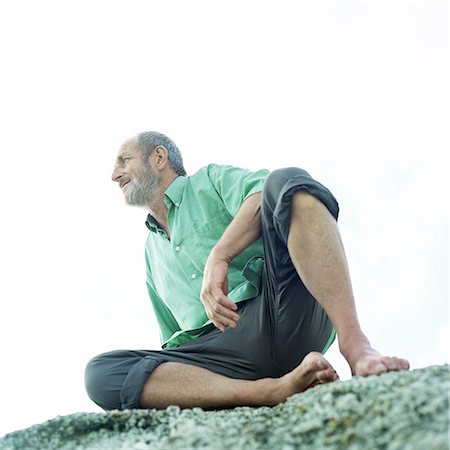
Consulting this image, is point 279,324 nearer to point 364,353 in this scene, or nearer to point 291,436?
point 364,353

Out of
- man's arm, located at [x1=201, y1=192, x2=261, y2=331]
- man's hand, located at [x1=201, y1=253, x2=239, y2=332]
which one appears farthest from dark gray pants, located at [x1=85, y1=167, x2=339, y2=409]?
man's hand, located at [x1=201, y1=253, x2=239, y2=332]

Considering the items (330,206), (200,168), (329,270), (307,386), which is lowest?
(307,386)

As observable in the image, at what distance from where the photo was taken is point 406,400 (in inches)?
87.4

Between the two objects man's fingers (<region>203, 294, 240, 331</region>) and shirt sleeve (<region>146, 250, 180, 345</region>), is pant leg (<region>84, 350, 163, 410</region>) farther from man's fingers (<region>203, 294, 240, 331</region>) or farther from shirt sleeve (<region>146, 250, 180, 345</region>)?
shirt sleeve (<region>146, 250, 180, 345</region>)

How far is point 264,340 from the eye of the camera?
357 centimetres

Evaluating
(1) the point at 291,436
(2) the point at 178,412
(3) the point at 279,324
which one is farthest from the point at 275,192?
(1) the point at 291,436

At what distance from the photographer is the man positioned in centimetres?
307

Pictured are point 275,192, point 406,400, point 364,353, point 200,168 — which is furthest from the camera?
point 200,168

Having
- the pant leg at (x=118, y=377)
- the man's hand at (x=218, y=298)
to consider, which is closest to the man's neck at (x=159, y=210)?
the pant leg at (x=118, y=377)

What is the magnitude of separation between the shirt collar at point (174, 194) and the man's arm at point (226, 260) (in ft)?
2.91

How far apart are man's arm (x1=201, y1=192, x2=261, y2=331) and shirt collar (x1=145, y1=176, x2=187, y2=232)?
0.89 metres

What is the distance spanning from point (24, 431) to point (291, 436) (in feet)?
4.04

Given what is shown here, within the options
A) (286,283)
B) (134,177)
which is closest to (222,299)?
(286,283)

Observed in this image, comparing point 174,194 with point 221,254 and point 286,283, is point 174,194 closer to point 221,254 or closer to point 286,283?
point 221,254
